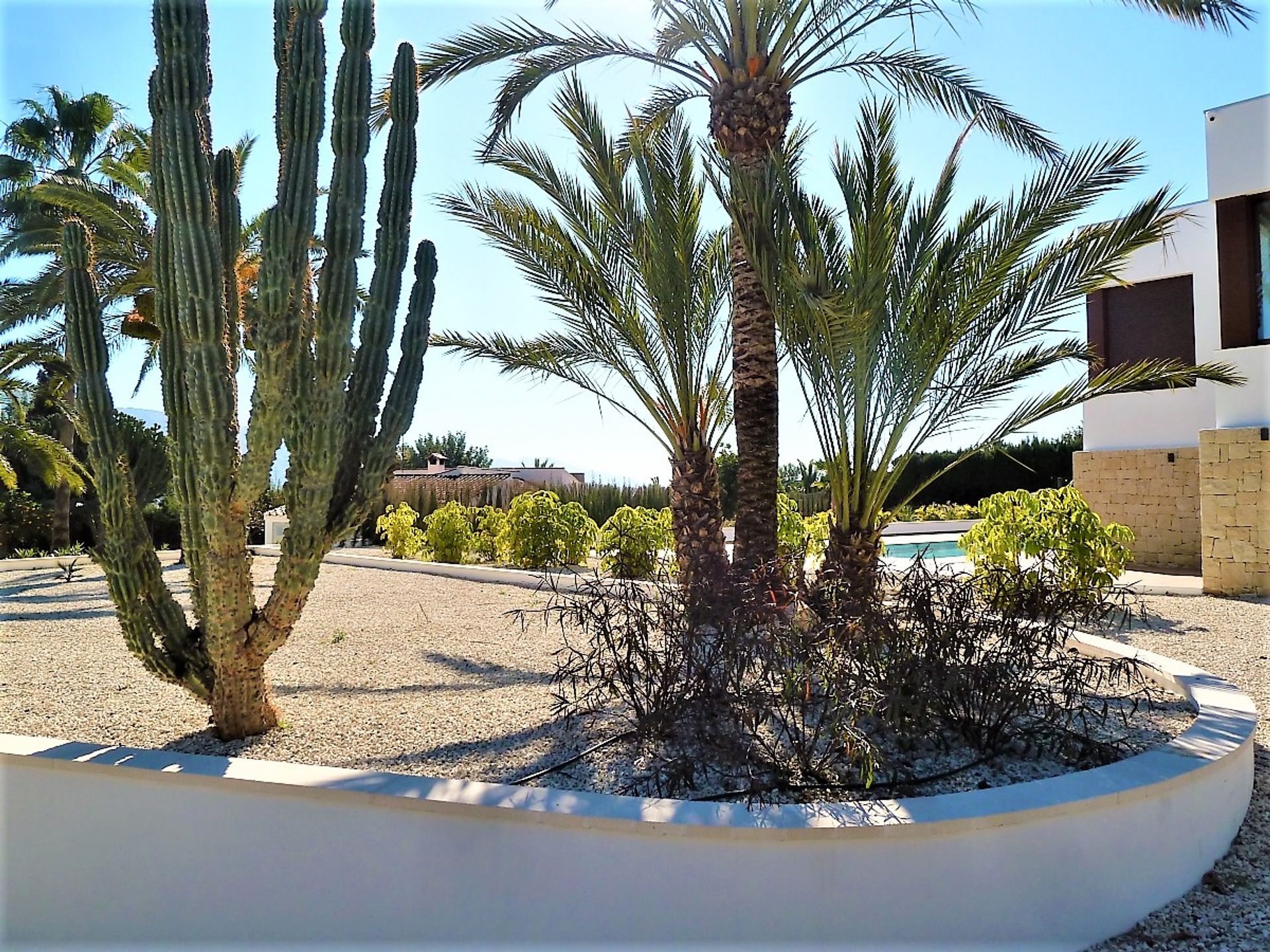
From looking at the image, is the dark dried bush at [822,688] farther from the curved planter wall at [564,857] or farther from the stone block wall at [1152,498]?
the stone block wall at [1152,498]

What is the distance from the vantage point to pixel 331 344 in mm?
3910

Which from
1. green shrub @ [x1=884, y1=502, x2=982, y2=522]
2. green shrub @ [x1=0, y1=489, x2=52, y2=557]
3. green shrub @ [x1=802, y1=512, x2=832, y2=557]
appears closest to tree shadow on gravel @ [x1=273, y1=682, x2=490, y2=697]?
green shrub @ [x1=802, y1=512, x2=832, y2=557]

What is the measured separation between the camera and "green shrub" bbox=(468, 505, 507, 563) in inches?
487

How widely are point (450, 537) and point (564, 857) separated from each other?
1046 centimetres

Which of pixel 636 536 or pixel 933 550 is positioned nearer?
pixel 636 536

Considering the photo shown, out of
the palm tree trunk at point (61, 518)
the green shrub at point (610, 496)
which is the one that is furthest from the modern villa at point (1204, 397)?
the palm tree trunk at point (61, 518)

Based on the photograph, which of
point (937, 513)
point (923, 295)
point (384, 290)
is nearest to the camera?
point (384, 290)

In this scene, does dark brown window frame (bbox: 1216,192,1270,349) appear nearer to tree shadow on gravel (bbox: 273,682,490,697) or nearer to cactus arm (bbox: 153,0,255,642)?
tree shadow on gravel (bbox: 273,682,490,697)

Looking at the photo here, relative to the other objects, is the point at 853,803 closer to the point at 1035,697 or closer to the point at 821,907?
the point at 821,907

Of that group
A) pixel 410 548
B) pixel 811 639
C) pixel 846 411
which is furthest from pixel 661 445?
pixel 410 548

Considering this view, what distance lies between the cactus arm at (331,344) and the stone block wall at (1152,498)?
11731 millimetres

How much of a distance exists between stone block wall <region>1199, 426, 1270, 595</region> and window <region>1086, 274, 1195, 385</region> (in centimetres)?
326

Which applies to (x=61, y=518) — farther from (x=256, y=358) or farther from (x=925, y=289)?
(x=925, y=289)

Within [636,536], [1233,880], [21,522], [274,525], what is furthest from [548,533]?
[21,522]
